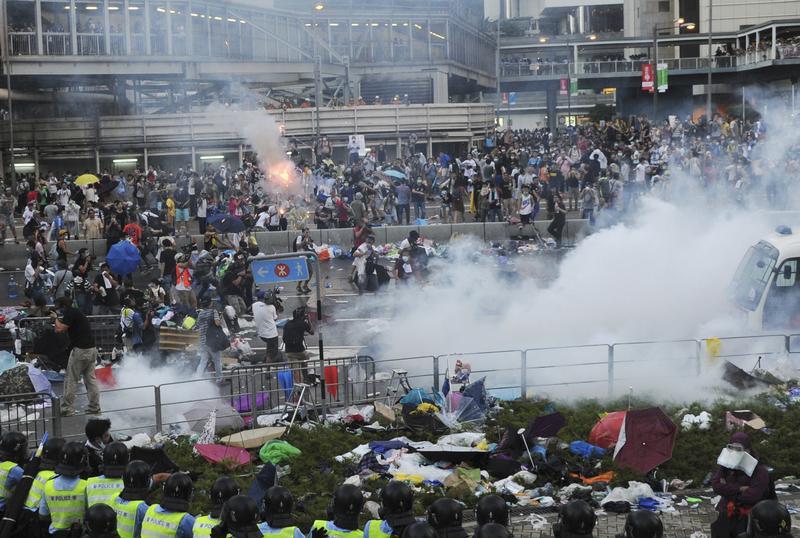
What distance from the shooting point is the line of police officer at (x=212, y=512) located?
6750 millimetres

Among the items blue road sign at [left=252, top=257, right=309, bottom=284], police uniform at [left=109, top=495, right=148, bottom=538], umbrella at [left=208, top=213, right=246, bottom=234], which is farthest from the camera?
umbrella at [left=208, top=213, right=246, bottom=234]

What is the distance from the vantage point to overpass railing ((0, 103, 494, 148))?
3711 cm

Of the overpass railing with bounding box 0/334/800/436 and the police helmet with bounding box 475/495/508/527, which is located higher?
the police helmet with bounding box 475/495/508/527

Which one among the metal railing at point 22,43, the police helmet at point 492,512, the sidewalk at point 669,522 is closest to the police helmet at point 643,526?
the police helmet at point 492,512

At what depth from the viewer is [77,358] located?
43.6ft

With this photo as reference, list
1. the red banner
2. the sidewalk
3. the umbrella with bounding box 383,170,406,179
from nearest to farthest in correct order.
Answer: the sidewalk < the umbrella with bounding box 383,170,406,179 < the red banner

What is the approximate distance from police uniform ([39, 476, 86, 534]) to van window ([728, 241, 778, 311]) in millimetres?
9565

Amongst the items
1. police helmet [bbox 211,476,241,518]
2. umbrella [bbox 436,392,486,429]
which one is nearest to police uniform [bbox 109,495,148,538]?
police helmet [bbox 211,476,241,518]

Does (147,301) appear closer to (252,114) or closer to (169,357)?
(169,357)

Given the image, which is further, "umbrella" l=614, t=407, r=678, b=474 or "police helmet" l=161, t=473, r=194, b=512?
"umbrella" l=614, t=407, r=678, b=474

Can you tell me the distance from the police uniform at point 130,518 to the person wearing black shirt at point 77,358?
5585 mm

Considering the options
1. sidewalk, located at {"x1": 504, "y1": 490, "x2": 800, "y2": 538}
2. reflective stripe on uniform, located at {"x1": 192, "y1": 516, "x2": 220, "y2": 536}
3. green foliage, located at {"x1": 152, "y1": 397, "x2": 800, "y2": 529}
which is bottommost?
sidewalk, located at {"x1": 504, "y1": 490, "x2": 800, "y2": 538}

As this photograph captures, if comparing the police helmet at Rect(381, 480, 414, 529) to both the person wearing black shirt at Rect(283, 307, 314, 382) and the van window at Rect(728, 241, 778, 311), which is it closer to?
the person wearing black shirt at Rect(283, 307, 314, 382)

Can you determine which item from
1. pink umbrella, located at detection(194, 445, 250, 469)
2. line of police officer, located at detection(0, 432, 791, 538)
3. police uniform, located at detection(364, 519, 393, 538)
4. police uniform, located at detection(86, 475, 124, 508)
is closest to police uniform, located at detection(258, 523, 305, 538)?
line of police officer, located at detection(0, 432, 791, 538)
